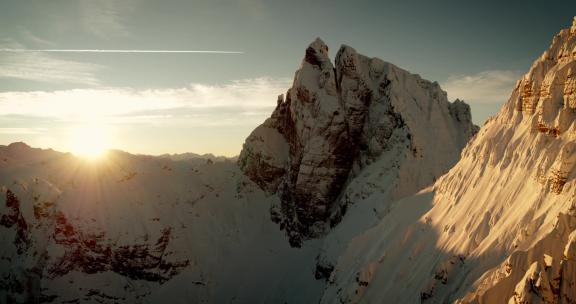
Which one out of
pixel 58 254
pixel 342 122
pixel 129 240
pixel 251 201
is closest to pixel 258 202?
pixel 251 201

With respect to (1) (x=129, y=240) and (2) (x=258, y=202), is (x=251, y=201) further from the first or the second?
(1) (x=129, y=240)

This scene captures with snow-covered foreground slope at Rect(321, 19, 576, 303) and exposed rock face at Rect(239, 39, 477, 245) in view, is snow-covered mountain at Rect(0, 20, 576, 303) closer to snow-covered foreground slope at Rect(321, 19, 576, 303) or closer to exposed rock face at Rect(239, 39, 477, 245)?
exposed rock face at Rect(239, 39, 477, 245)

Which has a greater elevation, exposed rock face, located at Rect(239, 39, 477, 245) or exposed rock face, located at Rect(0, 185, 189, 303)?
exposed rock face, located at Rect(239, 39, 477, 245)

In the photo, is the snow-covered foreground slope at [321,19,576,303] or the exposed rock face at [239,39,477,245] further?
A: the exposed rock face at [239,39,477,245]

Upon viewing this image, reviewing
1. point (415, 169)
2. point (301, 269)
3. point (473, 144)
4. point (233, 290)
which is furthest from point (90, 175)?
point (473, 144)

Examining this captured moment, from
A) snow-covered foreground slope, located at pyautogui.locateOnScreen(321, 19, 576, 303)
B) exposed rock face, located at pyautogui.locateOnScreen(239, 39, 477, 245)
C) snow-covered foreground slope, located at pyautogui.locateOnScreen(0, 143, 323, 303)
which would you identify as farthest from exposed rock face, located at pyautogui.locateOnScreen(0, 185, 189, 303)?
snow-covered foreground slope, located at pyautogui.locateOnScreen(321, 19, 576, 303)

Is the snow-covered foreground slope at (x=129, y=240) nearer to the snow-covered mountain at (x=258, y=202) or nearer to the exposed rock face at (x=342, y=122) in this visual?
the snow-covered mountain at (x=258, y=202)

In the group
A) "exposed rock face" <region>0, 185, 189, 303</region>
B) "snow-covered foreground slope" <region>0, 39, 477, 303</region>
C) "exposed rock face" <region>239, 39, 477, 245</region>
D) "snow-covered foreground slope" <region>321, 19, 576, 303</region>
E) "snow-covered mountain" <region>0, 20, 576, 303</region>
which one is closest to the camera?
"snow-covered foreground slope" <region>321, 19, 576, 303</region>

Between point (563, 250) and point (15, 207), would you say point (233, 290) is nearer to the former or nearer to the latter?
point (15, 207)

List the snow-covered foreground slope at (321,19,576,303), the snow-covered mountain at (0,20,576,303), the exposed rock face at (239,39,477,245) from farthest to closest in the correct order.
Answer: the exposed rock face at (239,39,477,245)
the snow-covered mountain at (0,20,576,303)
the snow-covered foreground slope at (321,19,576,303)
